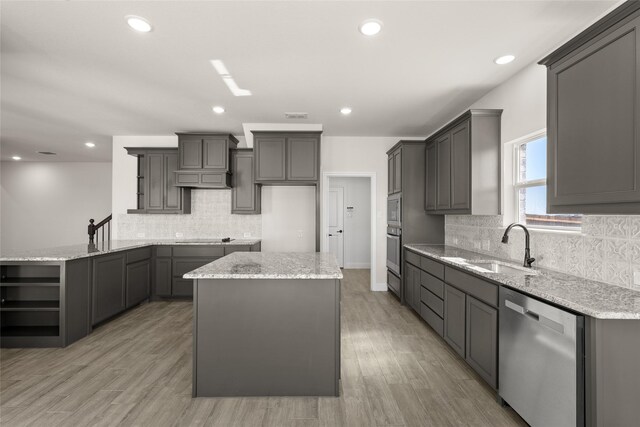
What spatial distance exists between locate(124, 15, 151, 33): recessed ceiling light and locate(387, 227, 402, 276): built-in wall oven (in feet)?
12.3

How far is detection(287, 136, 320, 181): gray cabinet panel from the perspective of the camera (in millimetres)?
4410

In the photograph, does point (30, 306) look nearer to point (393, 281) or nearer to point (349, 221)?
point (393, 281)

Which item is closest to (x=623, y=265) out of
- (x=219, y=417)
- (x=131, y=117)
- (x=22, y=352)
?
(x=219, y=417)

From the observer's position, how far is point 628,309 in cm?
147

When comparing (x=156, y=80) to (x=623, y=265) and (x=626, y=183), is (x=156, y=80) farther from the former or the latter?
(x=623, y=265)

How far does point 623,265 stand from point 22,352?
5.04m

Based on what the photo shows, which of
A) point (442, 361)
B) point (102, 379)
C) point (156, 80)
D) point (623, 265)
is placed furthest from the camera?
point (156, 80)

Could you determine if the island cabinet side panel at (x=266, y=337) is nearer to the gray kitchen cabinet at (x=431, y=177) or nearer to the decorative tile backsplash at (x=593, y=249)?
the decorative tile backsplash at (x=593, y=249)

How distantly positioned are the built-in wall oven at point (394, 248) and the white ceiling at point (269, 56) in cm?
172

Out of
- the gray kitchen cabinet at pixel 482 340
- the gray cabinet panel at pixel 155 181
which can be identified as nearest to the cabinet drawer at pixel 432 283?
the gray kitchen cabinet at pixel 482 340

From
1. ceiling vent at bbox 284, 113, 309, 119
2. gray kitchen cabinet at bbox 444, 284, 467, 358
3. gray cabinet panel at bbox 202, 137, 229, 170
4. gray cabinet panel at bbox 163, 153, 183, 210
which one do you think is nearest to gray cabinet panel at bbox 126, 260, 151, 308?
gray cabinet panel at bbox 163, 153, 183, 210

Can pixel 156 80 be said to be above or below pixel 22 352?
above

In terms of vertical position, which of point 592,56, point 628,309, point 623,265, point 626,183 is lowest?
point 628,309

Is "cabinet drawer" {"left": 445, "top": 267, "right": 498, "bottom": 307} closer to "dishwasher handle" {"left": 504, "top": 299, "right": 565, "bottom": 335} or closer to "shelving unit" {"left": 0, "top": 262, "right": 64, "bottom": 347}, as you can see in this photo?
"dishwasher handle" {"left": 504, "top": 299, "right": 565, "bottom": 335}
